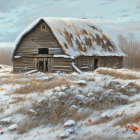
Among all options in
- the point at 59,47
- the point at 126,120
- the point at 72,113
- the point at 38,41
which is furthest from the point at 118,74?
the point at 38,41

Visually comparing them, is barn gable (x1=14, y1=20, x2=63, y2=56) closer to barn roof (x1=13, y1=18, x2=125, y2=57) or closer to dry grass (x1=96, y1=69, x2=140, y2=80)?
barn roof (x1=13, y1=18, x2=125, y2=57)

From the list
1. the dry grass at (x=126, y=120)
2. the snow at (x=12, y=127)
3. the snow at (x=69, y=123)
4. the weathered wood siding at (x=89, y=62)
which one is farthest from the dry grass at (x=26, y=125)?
the weathered wood siding at (x=89, y=62)

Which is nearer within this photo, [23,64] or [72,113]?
[72,113]

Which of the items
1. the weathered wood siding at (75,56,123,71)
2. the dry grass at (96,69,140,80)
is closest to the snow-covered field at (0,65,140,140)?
the dry grass at (96,69,140,80)

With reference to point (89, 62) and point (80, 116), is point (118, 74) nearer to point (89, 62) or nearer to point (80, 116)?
point (80, 116)

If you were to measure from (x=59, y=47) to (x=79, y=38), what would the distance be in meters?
2.48

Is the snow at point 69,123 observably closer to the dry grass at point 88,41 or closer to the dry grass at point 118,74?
the dry grass at point 118,74

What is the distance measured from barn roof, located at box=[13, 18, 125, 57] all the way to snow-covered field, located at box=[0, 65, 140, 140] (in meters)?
10.9

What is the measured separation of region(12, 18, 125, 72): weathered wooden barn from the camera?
19531mm

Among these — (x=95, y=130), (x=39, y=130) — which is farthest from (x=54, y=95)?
(x=95, y=130)

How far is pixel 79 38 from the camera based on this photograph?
2094 centimetres

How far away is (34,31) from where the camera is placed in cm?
2073

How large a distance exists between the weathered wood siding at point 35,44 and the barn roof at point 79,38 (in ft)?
1.79

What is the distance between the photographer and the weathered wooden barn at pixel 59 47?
64.1 feet
